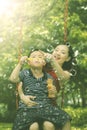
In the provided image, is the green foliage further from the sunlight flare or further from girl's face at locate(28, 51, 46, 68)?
girl's face at locate(28, 51, 46, 68)

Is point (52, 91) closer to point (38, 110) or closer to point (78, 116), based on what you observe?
point (38, 110)

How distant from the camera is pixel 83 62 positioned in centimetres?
1233

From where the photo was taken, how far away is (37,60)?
427cm

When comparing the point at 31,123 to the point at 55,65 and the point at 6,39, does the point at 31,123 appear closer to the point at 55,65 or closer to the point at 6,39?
the point at 55,65

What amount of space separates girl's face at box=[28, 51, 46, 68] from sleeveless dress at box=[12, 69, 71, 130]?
0.52 ft

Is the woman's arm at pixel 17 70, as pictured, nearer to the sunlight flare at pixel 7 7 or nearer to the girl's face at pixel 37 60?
the girl's face at pixel 37 60

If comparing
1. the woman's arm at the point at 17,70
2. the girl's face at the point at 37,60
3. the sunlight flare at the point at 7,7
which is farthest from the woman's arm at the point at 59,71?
the sunlight flare at the point at 7,7

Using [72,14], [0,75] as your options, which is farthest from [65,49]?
[72,14]

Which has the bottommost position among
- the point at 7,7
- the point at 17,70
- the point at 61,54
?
the point at 7,7

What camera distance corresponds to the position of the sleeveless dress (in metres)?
4.07

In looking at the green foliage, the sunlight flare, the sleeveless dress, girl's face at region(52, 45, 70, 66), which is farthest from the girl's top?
the green foliage

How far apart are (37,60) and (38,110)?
584 millimetres

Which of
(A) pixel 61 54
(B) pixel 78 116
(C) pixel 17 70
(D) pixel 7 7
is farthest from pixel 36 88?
→ (D) pixel 7 7

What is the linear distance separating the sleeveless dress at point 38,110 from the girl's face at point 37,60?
0.16 m
